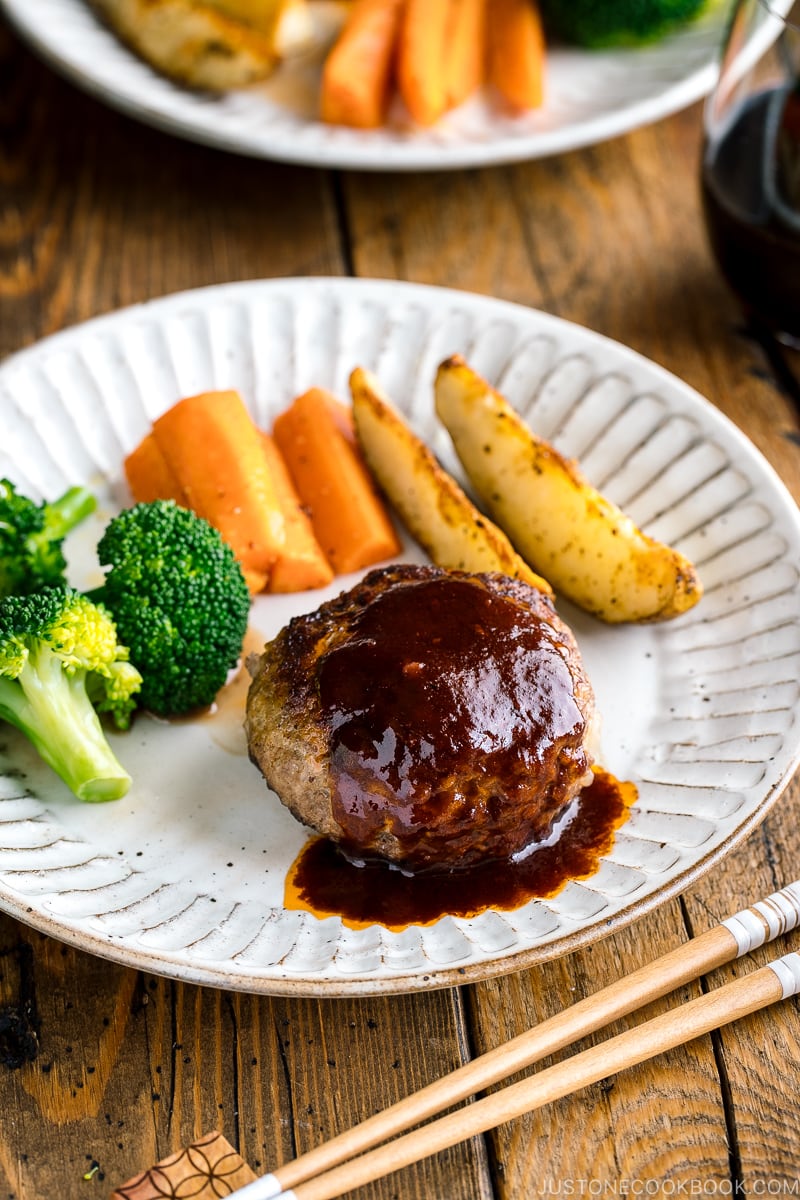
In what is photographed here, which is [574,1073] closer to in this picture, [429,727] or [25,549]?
[429,727]

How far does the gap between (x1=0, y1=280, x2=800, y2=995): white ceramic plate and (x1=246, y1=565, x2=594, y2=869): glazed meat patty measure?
0.62 ft

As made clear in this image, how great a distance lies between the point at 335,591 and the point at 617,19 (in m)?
2.86

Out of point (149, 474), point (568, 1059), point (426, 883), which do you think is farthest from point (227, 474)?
point (568, 1059)

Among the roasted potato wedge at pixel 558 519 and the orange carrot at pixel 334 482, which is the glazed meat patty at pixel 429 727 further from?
the orange carrot at pixel 334 482

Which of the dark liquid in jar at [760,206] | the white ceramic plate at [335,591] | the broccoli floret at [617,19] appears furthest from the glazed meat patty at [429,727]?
the broccoli floret at [617,19]

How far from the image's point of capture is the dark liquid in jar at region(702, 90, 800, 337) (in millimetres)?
3762

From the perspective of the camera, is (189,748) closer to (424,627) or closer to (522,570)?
(424,627)

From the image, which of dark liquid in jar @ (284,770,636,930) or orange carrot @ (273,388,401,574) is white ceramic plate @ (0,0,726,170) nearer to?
orange carrot @ (273,388,401,574)

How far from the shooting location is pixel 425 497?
3.33m

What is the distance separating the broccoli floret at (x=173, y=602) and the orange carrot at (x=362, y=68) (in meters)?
2.12

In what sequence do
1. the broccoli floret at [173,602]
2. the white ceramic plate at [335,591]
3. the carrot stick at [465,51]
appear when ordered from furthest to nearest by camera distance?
the carrot stick at [465,51], the broccoli floret at [173,602], the white ceramic plate at [335,591]

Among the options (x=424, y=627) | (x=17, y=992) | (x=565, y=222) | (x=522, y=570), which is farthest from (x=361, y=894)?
(x=565, y=222)

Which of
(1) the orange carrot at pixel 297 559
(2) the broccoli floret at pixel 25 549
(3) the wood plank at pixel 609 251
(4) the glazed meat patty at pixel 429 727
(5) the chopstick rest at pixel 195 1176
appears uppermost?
(2) the broccoli floret at pixel 25 549

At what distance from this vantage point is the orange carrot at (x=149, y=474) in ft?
11.5
